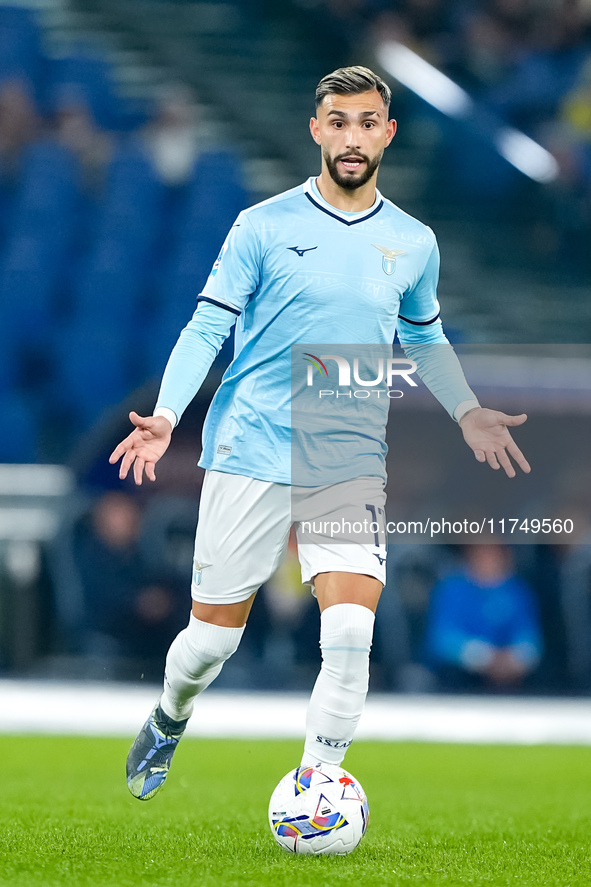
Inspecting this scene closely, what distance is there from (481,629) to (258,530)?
465 cm

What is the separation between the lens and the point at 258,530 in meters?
3.99

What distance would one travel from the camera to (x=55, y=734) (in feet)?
24.2

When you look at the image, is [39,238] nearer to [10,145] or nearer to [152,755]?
[10,145]

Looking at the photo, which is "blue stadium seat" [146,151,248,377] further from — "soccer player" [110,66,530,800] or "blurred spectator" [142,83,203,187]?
"soccer player" [110,66,530,800]

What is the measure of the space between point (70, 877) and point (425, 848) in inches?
43.8

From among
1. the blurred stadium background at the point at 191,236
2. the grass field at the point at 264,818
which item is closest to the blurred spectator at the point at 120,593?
the blurred stadium background at the point at 191,236

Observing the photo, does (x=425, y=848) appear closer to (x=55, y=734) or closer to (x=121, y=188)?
(x=55, y=734)

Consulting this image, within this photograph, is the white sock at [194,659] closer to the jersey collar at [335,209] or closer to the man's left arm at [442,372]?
the man's left arm at [442,372]

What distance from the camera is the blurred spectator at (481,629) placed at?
8383 mm

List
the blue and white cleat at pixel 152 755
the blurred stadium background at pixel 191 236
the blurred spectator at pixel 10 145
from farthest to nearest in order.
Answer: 1. the blurred spectator at pixel 10 145
2. the blurred stadium background at pixel 191 236
3. the blue and white cleat at pixel 152 755

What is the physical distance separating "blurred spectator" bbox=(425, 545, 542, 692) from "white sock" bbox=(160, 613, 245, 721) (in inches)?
170

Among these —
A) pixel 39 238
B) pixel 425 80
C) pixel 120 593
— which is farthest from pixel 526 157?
pixel 120 593

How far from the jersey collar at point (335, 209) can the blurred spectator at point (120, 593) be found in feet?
15.4

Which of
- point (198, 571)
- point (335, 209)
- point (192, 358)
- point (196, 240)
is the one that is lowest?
point (198, 571)
